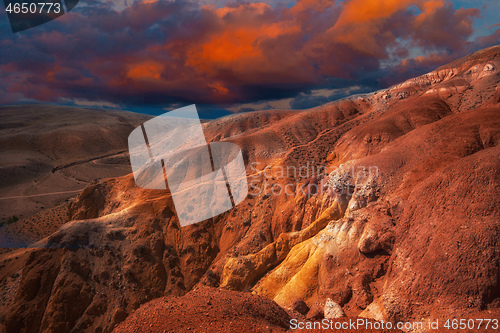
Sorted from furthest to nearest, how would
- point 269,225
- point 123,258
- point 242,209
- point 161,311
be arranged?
point 242,209, point 269,225, point 123,258, point 161,311

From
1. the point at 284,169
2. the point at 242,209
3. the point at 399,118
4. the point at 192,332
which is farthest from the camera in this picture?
the point at 399,118

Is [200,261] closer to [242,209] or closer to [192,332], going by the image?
[242,209]

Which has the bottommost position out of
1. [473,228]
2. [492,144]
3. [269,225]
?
[269,225]

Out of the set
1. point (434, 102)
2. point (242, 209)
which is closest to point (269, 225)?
point (242, 209)

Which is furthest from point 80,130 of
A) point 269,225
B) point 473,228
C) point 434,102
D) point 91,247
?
point 473,228

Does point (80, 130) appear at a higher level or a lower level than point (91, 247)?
higher

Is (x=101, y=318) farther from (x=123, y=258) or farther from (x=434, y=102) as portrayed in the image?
(x=434, y=102)

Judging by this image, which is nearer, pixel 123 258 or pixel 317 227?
pixel 317 227
